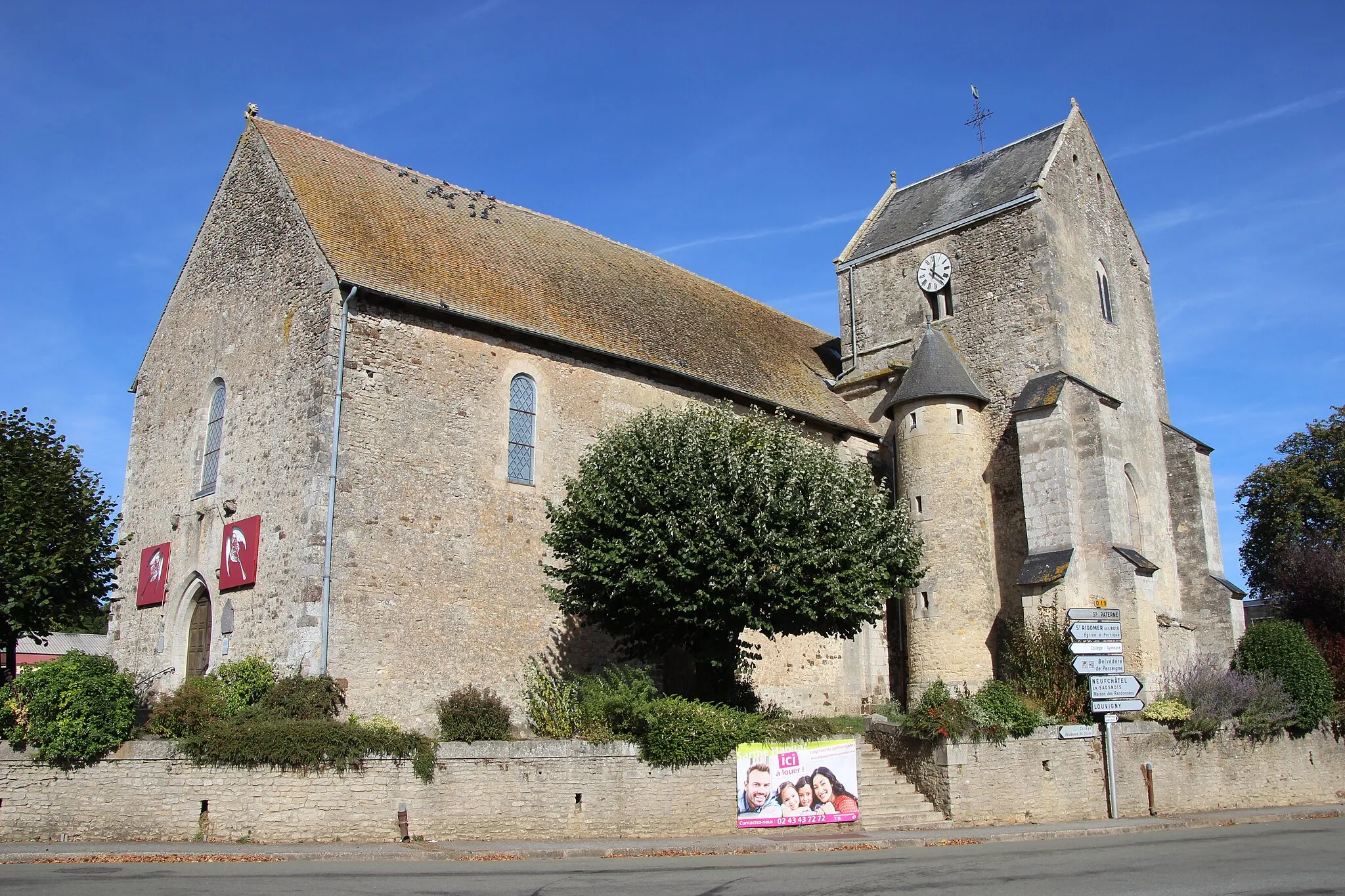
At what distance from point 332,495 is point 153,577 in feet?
20.6

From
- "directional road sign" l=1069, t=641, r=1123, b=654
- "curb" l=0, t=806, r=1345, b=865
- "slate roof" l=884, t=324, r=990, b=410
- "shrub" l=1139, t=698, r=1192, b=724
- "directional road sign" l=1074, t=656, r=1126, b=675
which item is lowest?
"curb" l=0, t=806, r=1345, b=865

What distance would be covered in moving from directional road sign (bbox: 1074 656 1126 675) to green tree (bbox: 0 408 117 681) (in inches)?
725

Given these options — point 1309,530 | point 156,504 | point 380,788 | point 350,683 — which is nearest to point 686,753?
point 380,788

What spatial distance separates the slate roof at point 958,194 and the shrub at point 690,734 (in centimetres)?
1668

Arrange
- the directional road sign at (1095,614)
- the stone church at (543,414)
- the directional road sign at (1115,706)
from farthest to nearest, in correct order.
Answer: the directional road sign at (1095,614)
the directional road sign at (1115,706)
the stone church at (543,414)

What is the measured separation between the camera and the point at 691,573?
16.3 m

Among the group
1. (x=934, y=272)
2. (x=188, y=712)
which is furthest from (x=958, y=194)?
(x=188, y=712)

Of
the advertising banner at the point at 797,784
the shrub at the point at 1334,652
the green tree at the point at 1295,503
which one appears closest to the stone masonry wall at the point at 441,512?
the advertising banner at the point at 797,784

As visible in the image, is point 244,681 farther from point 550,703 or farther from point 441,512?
point 550,703

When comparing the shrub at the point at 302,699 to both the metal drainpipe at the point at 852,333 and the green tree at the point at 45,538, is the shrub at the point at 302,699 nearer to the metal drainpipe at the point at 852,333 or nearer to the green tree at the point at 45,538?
the green tree at the point at 45,538

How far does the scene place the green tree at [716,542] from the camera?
16594 mm

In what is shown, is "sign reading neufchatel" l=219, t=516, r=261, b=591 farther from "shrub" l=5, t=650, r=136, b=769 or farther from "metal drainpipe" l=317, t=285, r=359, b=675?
"shrub" l=5, t=650, r=136, b=769

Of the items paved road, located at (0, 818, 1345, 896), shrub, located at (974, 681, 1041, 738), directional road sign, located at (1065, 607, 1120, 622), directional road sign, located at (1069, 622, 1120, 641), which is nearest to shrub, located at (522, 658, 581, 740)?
paved road, located at (0, 818, 1345, 896)

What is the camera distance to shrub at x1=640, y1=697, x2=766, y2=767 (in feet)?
50.3
